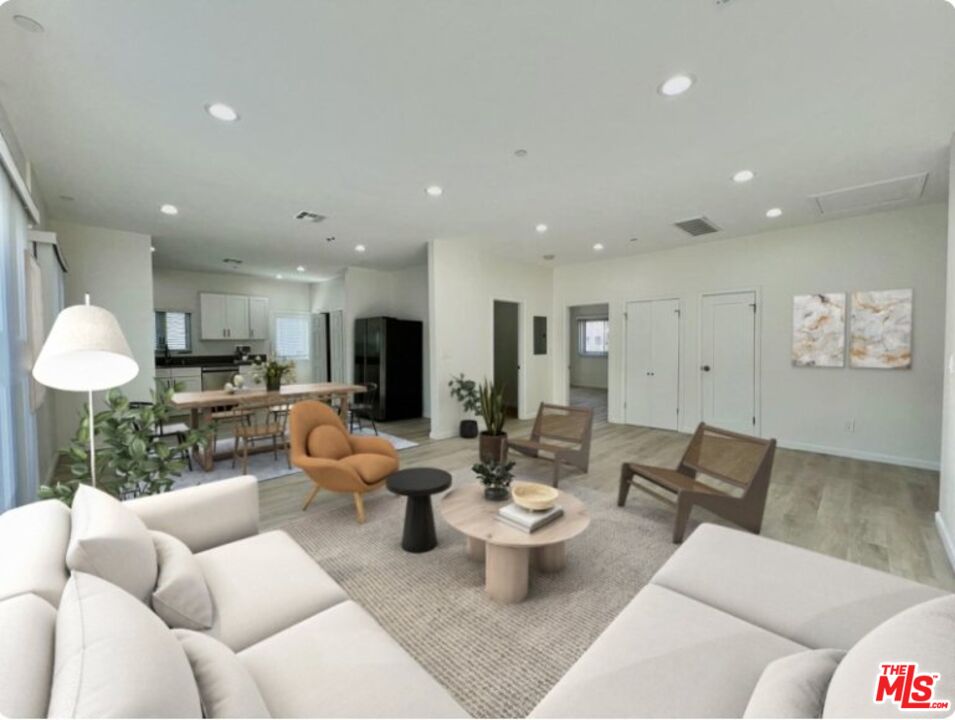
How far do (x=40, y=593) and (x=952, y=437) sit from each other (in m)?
4.57

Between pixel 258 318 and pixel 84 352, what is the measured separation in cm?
731

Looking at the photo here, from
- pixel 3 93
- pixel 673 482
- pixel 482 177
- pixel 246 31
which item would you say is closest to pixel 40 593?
pixel 246 31

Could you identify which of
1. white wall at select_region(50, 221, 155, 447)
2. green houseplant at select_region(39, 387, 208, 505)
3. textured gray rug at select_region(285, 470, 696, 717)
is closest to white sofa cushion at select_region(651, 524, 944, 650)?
textured gray rug at select_region(285, 470, 696, 717)

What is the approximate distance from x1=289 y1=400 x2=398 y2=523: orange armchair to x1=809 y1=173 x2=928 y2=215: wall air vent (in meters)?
4.70

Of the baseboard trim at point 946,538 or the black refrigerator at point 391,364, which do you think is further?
the black refrigerator at point 391,364

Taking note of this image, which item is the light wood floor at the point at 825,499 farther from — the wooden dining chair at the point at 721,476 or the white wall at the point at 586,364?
the white wall at the point at 586,364

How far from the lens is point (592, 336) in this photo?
38.7 feet

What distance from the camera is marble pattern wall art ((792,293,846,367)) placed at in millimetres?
4652

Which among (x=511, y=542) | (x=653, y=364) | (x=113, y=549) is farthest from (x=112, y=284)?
(x=653, y=364)

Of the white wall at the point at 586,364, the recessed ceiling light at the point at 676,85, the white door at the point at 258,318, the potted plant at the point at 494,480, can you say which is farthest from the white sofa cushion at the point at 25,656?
the white wall at the point at 586,364

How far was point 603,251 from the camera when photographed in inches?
242

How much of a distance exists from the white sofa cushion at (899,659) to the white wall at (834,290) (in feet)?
16.1

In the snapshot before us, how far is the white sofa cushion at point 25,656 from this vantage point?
2.23 ft

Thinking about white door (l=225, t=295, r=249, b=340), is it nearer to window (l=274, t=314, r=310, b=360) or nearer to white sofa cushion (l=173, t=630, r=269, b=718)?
window (l=274, t=314, r=310, b=360)
